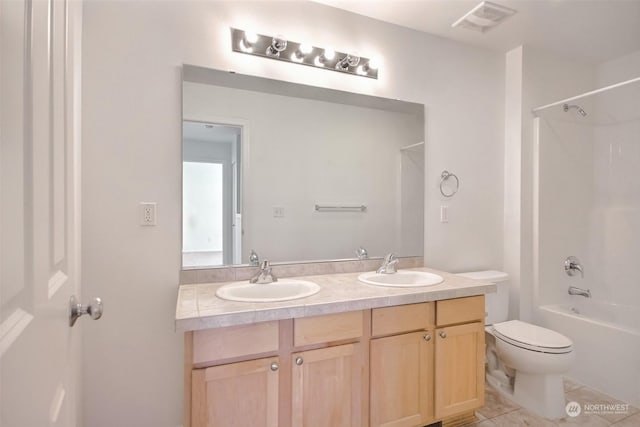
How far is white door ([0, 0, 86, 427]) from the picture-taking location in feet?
1.30

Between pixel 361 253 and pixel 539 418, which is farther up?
pixel 361 253

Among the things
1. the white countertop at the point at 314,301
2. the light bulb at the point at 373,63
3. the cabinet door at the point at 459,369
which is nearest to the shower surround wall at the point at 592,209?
the cabinet door at the point at 459,369

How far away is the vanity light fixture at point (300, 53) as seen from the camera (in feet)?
5.90

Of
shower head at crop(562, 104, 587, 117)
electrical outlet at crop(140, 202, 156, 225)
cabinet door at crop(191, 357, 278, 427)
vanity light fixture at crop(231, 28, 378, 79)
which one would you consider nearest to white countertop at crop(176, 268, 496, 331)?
cabinet door at crop(191, 357, 278, 427)

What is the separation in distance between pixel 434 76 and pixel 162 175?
1.95 metres

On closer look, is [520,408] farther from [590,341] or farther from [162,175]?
[162,175]

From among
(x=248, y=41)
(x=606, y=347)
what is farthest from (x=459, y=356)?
(x=248, y=41)

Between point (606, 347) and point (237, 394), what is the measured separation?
2.43 m

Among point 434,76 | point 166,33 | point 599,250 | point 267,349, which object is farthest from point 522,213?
point 166,33

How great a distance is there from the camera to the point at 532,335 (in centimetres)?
200

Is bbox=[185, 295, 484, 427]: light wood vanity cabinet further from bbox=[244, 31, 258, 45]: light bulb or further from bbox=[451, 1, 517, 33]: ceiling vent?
bbox=[451, 1, 517, 33]: ceiling vent

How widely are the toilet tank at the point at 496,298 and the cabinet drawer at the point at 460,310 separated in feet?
1.83

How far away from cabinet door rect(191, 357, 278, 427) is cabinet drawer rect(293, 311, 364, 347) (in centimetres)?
15

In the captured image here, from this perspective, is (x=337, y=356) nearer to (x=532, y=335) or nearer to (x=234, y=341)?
(x=234, y=341)
